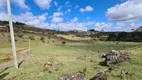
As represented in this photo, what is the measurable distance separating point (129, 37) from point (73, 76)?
122995 millimetres

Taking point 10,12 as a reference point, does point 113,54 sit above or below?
below

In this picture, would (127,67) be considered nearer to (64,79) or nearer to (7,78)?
(64,79)

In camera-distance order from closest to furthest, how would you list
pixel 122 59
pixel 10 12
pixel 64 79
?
pixel 64 79 < pixel 122 59 < pixel 10 12

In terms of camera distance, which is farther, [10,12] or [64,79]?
[10,12]

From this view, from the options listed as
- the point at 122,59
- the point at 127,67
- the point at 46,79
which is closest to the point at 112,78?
the point at 127,67

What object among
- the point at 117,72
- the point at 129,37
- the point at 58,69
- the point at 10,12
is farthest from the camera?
the point at 129,37

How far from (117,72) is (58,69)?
573 cm

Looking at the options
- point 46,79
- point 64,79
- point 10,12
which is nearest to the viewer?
point 64,79

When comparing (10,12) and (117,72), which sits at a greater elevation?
(10,12)

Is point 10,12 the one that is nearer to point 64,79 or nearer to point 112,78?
point 64,79

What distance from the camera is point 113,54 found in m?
16.4

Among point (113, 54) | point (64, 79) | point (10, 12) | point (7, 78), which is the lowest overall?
point (7, 78)

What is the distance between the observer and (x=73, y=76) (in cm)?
1187

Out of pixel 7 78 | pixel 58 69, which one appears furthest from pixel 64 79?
pixel 7 78
